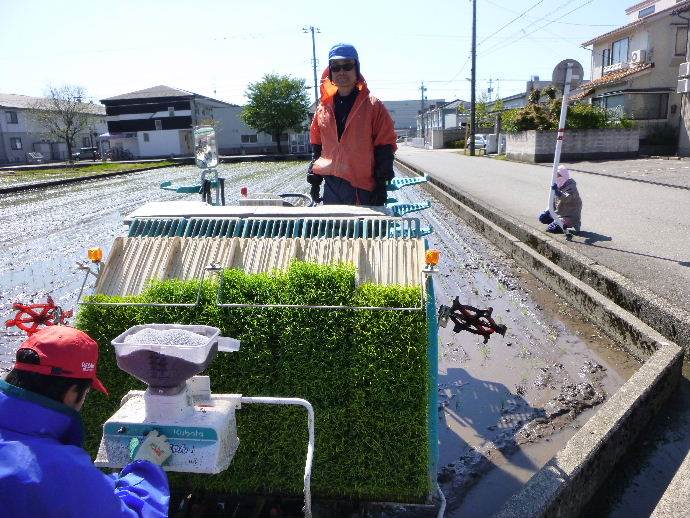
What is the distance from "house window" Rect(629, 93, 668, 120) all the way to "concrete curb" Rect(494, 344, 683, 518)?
1112 inches

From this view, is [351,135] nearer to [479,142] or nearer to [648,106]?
[648,106]

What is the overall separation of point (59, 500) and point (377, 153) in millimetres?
3380

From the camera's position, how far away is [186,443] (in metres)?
2.02

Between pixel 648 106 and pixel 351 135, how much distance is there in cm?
2923

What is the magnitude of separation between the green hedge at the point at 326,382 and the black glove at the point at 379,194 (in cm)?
187

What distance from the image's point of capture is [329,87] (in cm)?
432

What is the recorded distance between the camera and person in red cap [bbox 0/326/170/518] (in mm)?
1353

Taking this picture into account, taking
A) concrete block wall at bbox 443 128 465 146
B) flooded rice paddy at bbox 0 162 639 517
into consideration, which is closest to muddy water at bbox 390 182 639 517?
flooded rice paddy at bbox 0 162 639 517

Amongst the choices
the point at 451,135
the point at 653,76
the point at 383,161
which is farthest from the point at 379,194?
the point at 451,135

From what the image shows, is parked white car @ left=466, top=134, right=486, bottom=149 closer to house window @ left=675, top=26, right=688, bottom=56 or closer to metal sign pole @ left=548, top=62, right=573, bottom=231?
house window @ left=675, top=26, right=688, bottom=56

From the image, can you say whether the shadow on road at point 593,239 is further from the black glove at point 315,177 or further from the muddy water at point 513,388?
the black glove at point 315,177

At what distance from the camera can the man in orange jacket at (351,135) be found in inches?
162

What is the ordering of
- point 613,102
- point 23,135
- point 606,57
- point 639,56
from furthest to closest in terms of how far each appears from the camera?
point 23,135 → point 606,57 → point 613,102 → point 639,56

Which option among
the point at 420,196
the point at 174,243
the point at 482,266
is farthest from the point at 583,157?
the point at 174,243
